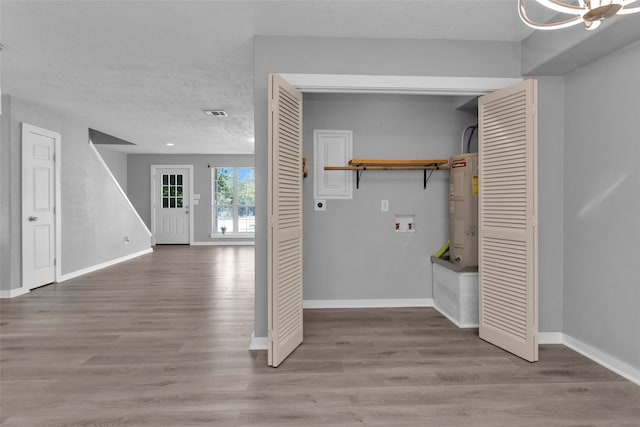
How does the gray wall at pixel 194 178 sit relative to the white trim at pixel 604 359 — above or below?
above

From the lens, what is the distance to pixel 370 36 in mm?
2814

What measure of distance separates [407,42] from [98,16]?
2257mm

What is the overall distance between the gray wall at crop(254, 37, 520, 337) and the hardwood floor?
62 cm

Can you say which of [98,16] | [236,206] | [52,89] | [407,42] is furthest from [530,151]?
[236,206]

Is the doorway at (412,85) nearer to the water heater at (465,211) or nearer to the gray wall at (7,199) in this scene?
the water heater at (465,211)

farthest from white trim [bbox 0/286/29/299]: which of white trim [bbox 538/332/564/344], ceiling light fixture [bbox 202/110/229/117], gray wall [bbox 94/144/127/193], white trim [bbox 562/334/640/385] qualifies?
white trim [bbox 562/334/640/385]

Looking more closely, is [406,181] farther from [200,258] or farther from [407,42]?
[200,258]

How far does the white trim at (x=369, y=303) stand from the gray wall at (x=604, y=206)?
1.32m

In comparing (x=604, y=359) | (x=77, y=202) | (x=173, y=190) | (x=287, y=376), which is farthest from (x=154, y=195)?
(x=604, y=359)

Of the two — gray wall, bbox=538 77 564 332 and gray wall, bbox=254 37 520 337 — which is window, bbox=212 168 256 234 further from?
gray wall, bbox=538 77 564 332

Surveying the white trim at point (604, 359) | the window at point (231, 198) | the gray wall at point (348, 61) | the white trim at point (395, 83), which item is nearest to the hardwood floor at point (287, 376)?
the white trim at point (604, 359)

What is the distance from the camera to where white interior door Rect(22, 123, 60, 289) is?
452cm

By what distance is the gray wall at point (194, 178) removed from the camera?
9430 millimetres

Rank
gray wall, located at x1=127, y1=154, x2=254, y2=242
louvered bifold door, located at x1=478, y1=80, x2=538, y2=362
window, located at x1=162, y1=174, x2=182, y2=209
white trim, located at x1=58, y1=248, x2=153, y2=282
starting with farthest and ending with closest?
window, located at x1=162, y1=174, x2=182, y2=209
gray wall, located at x1=127, y1=154, x2=254, y2=242
white trim, located at x1=58, y1=248, x2=153, y2=282
louvered bifold door, located at x1=478, y1=80, x2=538, y2=362
